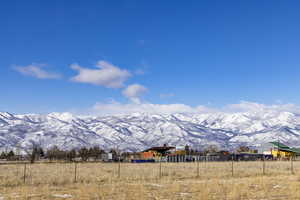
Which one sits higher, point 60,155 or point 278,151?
point 278,151

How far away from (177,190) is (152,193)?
6.77ft

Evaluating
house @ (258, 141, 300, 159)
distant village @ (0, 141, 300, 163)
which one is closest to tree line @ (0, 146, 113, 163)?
distant village @ (0, 141, 300, 163)

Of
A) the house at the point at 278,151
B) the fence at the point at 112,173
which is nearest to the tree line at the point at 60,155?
the fence at the point at 112,173

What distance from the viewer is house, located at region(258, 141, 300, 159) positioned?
13270cm

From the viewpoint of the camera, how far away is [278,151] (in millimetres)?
137750

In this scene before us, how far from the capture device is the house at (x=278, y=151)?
435 feet

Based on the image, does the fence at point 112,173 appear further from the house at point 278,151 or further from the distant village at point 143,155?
the house at point 278,151

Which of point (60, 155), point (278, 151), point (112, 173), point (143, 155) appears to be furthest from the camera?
point (278, 151)

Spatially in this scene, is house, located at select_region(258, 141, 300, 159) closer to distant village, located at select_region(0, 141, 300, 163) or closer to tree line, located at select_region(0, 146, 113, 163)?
distant village, located at select_region(0, 141, 300, 163)

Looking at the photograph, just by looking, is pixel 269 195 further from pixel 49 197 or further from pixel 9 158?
pixel 9 158

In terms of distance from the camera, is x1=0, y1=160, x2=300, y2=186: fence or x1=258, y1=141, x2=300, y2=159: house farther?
x1=258, y1=141, x2=300, y2=159: house

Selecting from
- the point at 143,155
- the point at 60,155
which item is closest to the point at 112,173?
the point at 60,155

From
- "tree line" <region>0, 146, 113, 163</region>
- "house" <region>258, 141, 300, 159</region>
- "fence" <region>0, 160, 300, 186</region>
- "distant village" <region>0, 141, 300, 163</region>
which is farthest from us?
"house" <region>258, 141, 300, 159</region>

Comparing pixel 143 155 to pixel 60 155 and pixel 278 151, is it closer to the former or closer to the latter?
pixel 60 155
